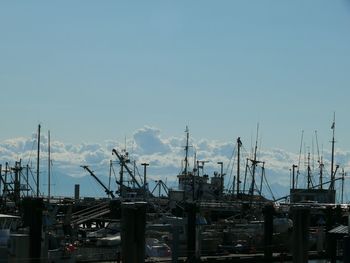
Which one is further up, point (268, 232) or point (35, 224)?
point (35, 224)

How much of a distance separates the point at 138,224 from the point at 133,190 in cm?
7132

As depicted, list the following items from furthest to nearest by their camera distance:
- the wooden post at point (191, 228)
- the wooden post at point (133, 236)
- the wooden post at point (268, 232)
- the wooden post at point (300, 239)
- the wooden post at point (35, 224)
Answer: the wooden post at point (268, 232), the wooden post at point (191, 228), the wooden post at point (35, 224), the wooden post at point (300, 239), the wooden post at point (133, 236)

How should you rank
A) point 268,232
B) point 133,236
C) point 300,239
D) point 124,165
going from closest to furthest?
point 133,236
point 300,239
point 268,232
point 124,165

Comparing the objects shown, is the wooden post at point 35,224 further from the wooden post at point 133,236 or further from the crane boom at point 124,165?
the crane boom at point 124,165

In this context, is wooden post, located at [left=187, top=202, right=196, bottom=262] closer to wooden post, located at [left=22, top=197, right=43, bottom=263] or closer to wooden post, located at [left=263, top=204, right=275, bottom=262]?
wooden post, located at [left=263, top=204, right=275, bottom=262]

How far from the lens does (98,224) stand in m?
76.9

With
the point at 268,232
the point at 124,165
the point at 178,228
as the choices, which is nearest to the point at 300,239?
the point at 178,228

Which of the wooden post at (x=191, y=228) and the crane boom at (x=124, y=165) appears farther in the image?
the crane boom at (x=124, y=165)

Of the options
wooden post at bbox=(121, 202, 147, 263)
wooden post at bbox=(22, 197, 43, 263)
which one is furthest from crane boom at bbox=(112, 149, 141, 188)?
wooden post at bbox=(121, 202, 147, 263)

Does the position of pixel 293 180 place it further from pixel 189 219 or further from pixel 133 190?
pixel 189 219

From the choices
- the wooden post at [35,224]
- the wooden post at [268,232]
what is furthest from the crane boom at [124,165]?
the wooden post at [35,224]

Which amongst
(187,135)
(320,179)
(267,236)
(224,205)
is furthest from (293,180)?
(267,236)

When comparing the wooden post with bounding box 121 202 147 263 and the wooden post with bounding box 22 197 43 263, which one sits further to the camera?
the wooden post with bounding box 22 197 43 263

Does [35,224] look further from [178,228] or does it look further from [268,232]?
[268,232]
